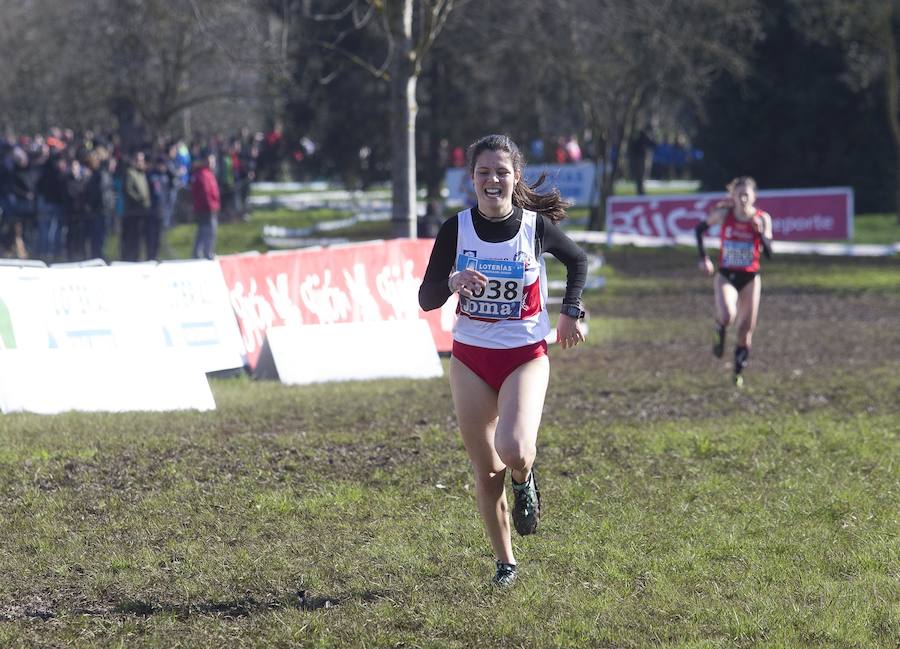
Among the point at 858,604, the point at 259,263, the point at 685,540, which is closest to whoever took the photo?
the point at 858,604

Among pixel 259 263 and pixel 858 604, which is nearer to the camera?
pixel 858 604

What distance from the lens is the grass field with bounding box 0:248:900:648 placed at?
6160mm

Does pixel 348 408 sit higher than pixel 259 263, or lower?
lower

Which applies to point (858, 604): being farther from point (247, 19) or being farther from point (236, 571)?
point (247, 19)

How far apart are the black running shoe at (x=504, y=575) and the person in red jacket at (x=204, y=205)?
60.3 ft

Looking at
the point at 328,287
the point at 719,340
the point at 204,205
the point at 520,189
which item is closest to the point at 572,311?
the point at 520,189

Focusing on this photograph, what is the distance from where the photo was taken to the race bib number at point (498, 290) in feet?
21.3

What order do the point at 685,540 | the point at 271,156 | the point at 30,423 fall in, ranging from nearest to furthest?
the point at 685,540, the point at 30,423, the point at 271,156

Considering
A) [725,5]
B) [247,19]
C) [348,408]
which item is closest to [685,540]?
[348,408]

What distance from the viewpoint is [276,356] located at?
14227mm

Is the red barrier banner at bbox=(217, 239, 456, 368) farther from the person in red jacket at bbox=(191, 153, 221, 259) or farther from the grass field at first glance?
the person in red jacket at bbox=(191, 153, 221, 259)

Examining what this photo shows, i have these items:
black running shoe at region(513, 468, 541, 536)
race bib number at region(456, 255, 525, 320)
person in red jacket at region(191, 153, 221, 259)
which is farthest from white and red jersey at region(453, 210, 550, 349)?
person in red jacket at region(191, 153, 221, 259)

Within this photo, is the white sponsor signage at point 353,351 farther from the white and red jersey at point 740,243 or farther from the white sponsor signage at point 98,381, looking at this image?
the white and red jersey at point 740,243

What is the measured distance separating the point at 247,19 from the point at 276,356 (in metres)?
19.9
